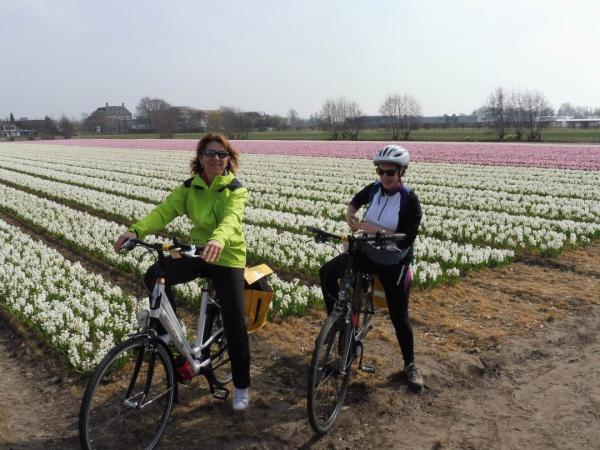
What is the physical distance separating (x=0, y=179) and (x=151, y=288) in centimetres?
2413

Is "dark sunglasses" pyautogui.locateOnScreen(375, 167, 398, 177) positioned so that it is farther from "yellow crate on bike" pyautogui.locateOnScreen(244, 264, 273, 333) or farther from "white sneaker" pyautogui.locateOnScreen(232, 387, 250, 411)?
"white sneaker" pyautogui.locateOnScreen(232, 387, 250, 411)

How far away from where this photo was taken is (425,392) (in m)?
5.01

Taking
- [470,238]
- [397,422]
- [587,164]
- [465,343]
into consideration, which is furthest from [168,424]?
[587,164]

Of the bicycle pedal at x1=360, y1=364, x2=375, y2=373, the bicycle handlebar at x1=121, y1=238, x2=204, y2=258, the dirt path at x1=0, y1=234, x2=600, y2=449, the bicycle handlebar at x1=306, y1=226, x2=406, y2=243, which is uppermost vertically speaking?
the bicycle handlebar at x1=121, y1=238, x2=204, y2=258

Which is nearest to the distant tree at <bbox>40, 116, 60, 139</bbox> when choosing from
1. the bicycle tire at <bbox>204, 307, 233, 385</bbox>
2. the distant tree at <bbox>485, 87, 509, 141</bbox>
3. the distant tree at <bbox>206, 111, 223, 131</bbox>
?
the distant tree at <bbox>206, 111, 223, 131</bbox>

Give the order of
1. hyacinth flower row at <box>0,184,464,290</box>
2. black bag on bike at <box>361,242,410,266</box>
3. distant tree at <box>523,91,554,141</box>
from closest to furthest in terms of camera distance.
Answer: black bag on bike at <box>361,242,410,266</box> < hyacinth flower row at <box>0,184,464,290</box> < distant tree at <box>523,91,554,141</box>

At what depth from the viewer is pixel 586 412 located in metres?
4.61

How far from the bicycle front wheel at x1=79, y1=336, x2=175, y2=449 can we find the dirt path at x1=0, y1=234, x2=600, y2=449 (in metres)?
0.22

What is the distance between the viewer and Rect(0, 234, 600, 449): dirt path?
4.28 m

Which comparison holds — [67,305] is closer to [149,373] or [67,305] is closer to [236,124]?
[149,373]

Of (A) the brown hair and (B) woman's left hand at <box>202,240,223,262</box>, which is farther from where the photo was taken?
(A) the brown hair

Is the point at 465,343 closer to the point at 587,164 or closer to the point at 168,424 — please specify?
the point at 168,424

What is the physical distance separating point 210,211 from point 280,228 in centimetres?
807

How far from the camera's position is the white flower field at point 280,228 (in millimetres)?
6918
